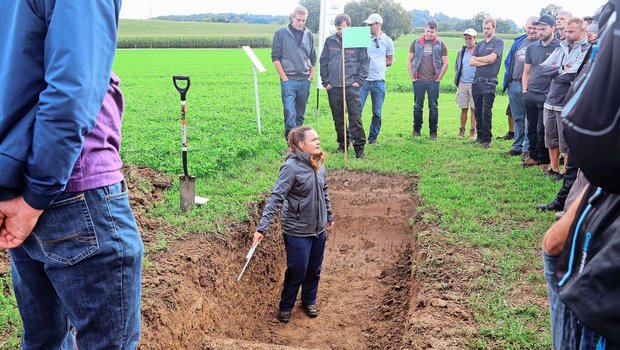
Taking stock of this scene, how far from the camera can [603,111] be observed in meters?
1.56

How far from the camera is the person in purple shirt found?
2.02 meters

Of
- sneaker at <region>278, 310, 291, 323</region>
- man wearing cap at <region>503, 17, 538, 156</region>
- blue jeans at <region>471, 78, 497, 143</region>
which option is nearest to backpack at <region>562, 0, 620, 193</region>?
sneaker at <region>278, 310, 291, 323</region>

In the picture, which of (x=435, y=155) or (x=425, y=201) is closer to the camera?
(x=425, y=201)

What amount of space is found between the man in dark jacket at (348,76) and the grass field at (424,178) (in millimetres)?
561

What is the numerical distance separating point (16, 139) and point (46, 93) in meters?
0.22

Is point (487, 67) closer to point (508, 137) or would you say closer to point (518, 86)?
point (518, 86)

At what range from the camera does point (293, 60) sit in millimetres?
10688

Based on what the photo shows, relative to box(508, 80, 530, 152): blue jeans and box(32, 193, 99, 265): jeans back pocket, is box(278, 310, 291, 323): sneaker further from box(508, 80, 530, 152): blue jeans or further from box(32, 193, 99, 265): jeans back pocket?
box(508, 80, 530, 152): blue jeans

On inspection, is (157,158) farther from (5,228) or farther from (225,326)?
(5,228)

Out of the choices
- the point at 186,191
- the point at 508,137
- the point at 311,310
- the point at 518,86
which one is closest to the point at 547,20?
the point at 518,86

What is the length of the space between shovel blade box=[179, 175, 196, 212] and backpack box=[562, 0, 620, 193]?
18.5 ft

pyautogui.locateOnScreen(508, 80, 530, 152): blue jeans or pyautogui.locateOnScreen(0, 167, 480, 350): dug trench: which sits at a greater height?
pyautogui.locateOnScreen(508, 80, 530, 152): blue jeans

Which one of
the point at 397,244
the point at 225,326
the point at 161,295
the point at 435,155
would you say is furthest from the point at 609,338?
the point at 435,155

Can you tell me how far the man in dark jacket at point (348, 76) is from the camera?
10.2 meters
